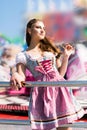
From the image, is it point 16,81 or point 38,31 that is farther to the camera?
point 38,31

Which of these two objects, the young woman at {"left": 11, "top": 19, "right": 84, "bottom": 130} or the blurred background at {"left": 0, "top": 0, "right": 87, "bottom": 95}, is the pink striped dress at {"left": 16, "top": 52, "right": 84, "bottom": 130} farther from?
the blurred background at {"left": 0, "top": 0, "right": 87, "bottom": 95}

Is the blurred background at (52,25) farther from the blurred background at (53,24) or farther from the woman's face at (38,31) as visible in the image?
the woman's face at (38,31)

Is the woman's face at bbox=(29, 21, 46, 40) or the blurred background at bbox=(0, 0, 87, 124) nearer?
the woman's face at bbox=(29, 21, 46, 40)

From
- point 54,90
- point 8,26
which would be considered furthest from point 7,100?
point 54,90

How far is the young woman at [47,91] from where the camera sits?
0.93 meters

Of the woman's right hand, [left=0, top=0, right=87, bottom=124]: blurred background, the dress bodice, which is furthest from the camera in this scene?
[left=0, top=0, right=87, bottom=124]: blurred background

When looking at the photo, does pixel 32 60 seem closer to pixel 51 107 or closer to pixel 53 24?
pixel 51 107

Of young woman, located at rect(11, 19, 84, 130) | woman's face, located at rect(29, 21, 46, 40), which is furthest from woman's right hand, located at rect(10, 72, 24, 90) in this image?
woman's face, located at rect(29, 21, 46, 40)

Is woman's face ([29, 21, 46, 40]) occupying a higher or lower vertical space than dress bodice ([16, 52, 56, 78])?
higher

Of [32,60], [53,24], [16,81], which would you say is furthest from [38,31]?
[53,24]

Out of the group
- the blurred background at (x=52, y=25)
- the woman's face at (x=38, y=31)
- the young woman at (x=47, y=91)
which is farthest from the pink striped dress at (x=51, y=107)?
the blurred background at (x=52, y=25)

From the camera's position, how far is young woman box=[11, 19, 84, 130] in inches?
36.6

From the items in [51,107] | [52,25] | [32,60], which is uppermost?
[52,25]

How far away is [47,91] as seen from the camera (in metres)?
0.94
